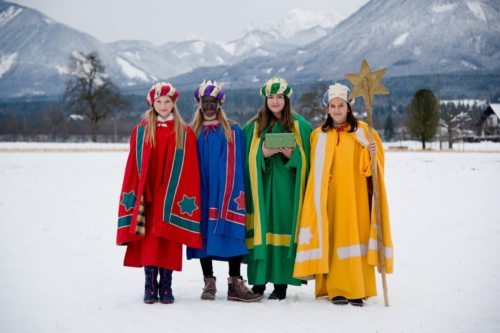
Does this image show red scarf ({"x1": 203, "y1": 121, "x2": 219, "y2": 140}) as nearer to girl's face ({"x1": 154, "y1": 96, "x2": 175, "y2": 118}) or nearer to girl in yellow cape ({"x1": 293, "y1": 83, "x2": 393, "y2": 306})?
girl's face ({"x1": 154, "y1": 96, "x2": 175, "y2": 118})

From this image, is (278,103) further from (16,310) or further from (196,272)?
(16,310)

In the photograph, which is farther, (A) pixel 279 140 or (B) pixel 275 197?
(B) pixel 275 197

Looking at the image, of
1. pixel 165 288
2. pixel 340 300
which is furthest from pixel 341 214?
pixel 165 288

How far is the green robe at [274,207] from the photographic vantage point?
5.83m

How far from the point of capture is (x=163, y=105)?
5.79m

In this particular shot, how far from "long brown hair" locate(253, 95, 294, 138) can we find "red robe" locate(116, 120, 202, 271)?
2.58ft

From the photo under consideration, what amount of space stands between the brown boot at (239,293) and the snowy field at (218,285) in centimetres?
11

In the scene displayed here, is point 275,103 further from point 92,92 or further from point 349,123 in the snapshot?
point 92,92

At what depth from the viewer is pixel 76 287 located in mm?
6449

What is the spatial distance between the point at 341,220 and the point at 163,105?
7.45 ft

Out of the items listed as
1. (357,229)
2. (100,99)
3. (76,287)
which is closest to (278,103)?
(357,229)

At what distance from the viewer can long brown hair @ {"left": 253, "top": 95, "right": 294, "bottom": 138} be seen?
19.7 ft

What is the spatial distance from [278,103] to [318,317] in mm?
2311

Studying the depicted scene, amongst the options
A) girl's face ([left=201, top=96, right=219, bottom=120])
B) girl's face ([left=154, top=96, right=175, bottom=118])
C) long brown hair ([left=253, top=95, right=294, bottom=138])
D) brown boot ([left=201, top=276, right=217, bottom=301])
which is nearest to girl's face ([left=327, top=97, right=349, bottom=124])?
long brown hair ([left=253, top=95, right=294, bottom=138])
